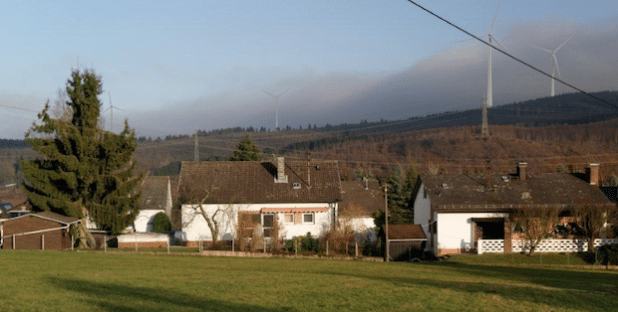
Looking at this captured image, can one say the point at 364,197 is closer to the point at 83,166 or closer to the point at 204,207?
the point at 204,207

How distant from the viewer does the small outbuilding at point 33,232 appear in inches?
1341

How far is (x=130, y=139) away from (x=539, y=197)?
26588 mm

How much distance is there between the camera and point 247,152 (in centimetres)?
6341

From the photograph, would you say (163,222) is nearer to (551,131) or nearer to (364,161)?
(364,161)

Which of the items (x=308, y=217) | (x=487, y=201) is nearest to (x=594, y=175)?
(x=487, y=201)

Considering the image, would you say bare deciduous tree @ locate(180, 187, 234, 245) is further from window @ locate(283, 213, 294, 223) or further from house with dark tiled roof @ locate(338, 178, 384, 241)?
house with dark tiled roof @ locate(338, 178, 384, 241)

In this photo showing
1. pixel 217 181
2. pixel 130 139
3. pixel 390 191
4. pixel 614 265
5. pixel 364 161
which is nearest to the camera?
pixel 614 265

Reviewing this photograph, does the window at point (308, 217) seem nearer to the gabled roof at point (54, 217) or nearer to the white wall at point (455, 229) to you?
the white wall at point (455, 229)

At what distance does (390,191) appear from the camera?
67312mm

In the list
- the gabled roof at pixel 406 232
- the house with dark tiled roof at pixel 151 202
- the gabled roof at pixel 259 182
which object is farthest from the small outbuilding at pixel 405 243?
the house with dark tiled roof at pixel 151 202

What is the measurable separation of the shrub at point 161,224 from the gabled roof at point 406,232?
2075cm

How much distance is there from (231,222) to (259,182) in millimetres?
4600

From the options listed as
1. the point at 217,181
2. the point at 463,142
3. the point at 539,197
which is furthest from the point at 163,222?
the point at 463,142

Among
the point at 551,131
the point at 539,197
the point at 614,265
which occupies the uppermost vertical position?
the point at 551,131
